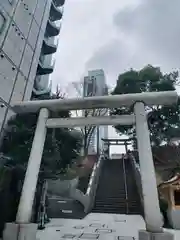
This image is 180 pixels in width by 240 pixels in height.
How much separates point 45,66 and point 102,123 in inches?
669

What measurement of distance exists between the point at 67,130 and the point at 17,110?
17.7ft

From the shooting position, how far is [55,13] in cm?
2339

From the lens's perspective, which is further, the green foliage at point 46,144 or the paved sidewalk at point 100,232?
the green foliage at point 46,144

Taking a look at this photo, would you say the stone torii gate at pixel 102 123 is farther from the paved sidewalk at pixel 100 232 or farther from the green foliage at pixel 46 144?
the green foliage at pixel 46 144

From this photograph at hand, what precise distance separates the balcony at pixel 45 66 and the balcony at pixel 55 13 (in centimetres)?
495

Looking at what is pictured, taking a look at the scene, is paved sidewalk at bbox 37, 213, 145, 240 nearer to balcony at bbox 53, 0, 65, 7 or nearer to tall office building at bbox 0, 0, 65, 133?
tall office building at bbox 0, 0, 65, 133

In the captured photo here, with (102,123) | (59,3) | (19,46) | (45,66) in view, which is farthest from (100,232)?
(59,3)

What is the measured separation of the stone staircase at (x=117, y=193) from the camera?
11258 mm

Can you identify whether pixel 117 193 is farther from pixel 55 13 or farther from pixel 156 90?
pixel 55 13

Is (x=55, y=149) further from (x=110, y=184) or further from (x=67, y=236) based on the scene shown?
(x=110, y=184)

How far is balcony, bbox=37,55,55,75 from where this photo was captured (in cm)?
2089

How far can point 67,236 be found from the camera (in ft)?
21.1

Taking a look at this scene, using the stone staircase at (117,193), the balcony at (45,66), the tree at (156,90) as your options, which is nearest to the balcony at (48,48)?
the balcony at (45,66)

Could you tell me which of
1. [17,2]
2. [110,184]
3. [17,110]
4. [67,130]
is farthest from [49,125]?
[17,2]
